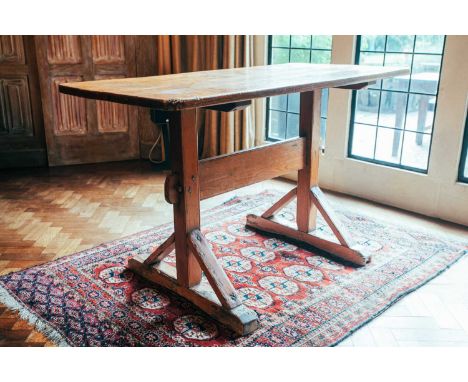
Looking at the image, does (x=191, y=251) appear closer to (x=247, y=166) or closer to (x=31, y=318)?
(x=247, y=166)

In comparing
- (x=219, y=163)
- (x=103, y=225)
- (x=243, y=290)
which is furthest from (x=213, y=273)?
(x=103, y=225)

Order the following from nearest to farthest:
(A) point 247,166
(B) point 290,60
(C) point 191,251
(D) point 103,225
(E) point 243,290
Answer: (C) point 191,251, (E) point 243,290, (A) point 247,166, (D) point 103,225, (B) point 290,60

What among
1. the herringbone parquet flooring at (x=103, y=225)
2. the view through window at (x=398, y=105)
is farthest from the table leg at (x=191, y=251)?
the view through window at (x=398, y=105)

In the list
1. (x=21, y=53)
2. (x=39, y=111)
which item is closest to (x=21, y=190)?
(x=39, y=111)

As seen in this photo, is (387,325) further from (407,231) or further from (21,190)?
(21,190)

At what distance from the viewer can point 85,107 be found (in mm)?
4656

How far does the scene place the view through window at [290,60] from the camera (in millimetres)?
4082

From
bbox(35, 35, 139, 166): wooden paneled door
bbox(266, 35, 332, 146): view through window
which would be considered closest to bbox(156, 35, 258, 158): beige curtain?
bbox(266, 35, 332, 146): view through window

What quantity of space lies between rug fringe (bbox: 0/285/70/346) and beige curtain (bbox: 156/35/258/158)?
2.44 metres

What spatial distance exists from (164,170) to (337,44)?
1812 mm

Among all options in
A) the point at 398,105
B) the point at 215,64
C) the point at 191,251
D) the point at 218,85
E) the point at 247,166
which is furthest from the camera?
the point at 215,64

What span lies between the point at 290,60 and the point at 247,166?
6.36 ft

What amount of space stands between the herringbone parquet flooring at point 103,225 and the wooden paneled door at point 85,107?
19cm

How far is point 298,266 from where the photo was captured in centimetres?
279
